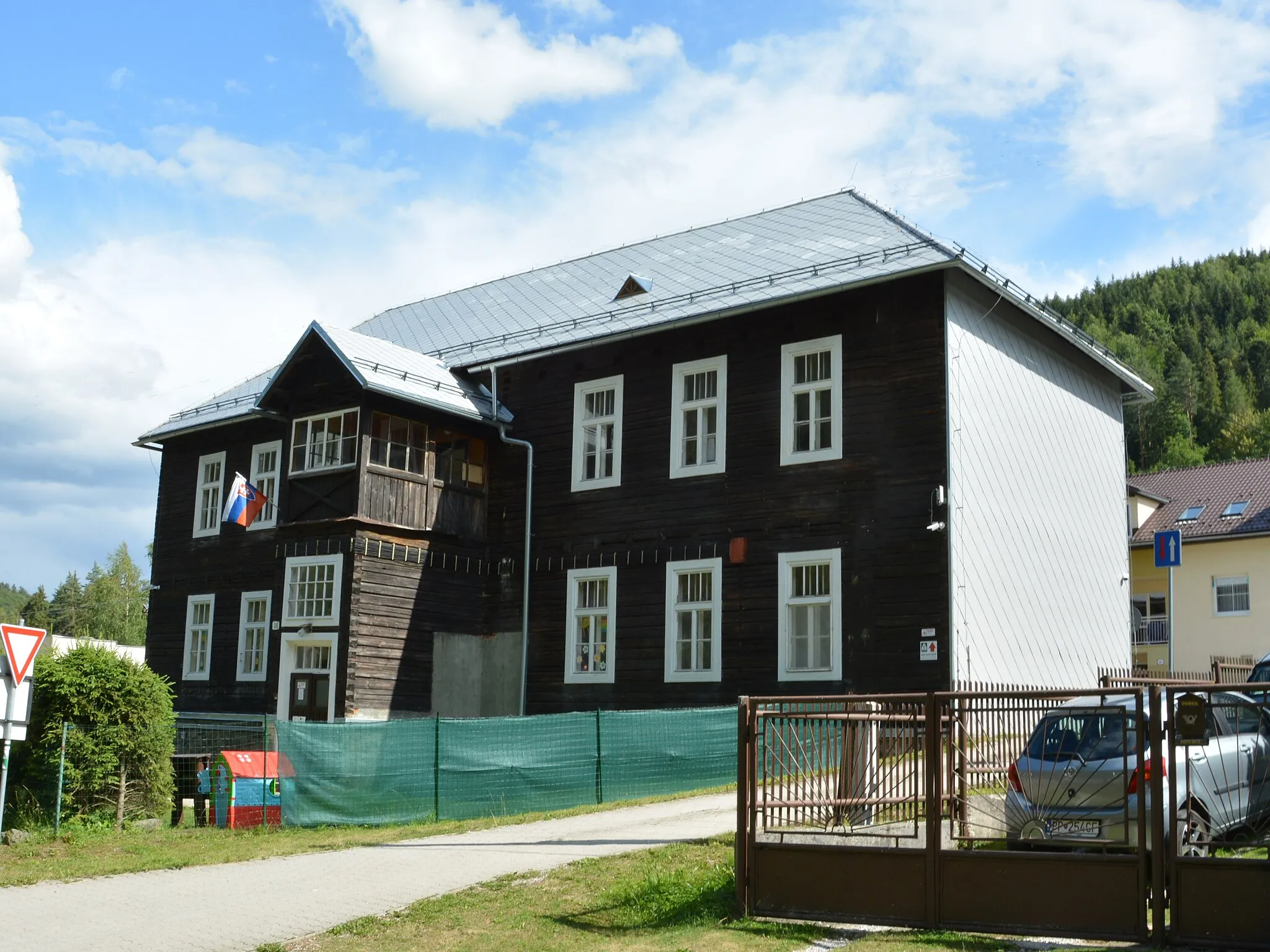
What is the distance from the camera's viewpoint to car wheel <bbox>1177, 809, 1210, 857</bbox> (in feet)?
25.8

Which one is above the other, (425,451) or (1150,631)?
(425,451)

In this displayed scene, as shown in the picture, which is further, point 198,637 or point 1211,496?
point 1211,496

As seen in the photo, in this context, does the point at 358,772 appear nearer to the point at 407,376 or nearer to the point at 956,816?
the point at 956,816

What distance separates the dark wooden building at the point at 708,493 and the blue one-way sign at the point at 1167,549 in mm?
1208

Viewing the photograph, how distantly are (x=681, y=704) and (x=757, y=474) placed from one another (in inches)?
166

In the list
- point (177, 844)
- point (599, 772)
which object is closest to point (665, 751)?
point (599, 772)

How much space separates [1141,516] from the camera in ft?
153

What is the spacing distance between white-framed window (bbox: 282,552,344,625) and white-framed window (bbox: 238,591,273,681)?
3460 millimetres

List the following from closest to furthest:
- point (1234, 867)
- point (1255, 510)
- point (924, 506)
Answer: point (1234, 867), point (924, 506), point (1255, 510)

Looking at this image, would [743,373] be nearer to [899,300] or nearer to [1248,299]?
[899,300]

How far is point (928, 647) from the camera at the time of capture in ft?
62.8

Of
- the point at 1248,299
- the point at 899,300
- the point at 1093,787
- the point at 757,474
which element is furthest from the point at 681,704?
the point at 1248,299

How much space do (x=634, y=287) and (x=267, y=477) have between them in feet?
32.4

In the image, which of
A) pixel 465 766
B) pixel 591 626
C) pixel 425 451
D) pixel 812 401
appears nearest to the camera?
pixel 465 766
